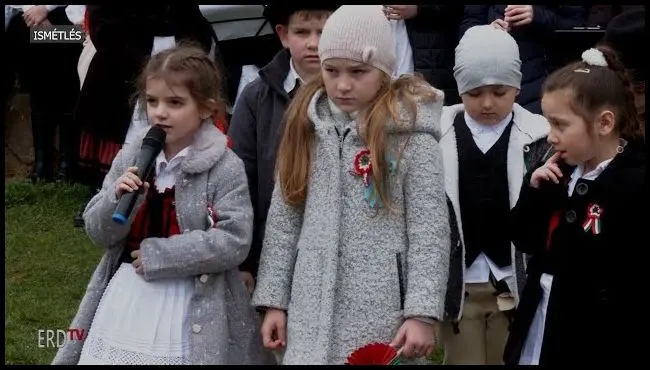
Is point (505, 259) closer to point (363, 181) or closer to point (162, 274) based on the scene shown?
point (363, 181)

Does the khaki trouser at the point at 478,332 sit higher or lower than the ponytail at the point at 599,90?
lower

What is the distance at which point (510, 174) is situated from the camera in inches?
149

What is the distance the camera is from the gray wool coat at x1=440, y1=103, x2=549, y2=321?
363 centimetres

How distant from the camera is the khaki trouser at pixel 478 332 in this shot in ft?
12.6

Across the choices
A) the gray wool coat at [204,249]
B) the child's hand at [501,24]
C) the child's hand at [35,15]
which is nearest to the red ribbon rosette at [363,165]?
the gray wool coat at [204,249]

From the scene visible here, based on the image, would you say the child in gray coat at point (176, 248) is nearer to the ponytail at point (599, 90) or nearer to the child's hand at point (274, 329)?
the child's hand at point (274, 329)

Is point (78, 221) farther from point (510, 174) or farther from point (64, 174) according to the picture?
point (510, 174)

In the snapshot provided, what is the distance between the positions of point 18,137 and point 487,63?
16.5 ft

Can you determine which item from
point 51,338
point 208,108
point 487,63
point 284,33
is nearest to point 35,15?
point 51,338

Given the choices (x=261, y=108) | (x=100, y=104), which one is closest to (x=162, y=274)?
(x=261, y=108)

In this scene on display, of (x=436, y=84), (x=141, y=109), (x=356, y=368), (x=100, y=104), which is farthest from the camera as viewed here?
(x=100, y=104)

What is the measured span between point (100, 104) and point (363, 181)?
2835 mm

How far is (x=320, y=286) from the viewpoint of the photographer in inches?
125

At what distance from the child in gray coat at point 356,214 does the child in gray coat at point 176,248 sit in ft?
0.48
